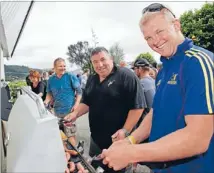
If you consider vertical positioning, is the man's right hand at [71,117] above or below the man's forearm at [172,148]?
below

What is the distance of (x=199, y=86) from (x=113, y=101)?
1866 millimetres

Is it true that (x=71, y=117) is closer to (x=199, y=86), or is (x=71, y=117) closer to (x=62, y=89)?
(x=199, y=86)

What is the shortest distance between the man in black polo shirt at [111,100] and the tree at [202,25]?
1764cm

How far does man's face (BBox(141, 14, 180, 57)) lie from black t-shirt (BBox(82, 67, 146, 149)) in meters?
1.50

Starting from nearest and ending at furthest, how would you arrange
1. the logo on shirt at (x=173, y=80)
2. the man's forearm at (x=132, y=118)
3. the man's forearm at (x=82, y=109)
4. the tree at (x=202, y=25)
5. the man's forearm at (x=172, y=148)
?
1. the man's forearm at (x=172, y=148)
2. the logo on shirt at (x=173, y=80)
3. the man's forearm at (x=132, y=118)
4. the man's forearm at (x=82, y=109)
5. the tree at (x=202, y=25)

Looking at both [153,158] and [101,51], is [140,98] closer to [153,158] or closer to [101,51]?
[101,51]

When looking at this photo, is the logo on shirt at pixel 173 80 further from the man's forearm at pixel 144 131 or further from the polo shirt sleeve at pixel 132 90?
the polo shirt sleeve at pixel 132 90

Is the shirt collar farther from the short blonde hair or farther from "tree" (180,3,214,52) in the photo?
"tree" (180,3,214,52)

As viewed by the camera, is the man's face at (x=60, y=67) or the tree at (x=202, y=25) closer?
the man's face at (x=60, y=67)

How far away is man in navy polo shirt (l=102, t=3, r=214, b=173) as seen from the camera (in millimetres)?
1248

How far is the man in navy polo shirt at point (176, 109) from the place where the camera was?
1.25 m

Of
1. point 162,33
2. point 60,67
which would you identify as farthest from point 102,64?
point 60,67

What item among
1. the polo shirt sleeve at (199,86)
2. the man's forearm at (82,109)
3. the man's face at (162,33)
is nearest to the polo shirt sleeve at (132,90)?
the man's forearm at (82,109)

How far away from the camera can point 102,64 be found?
10.5 feet
